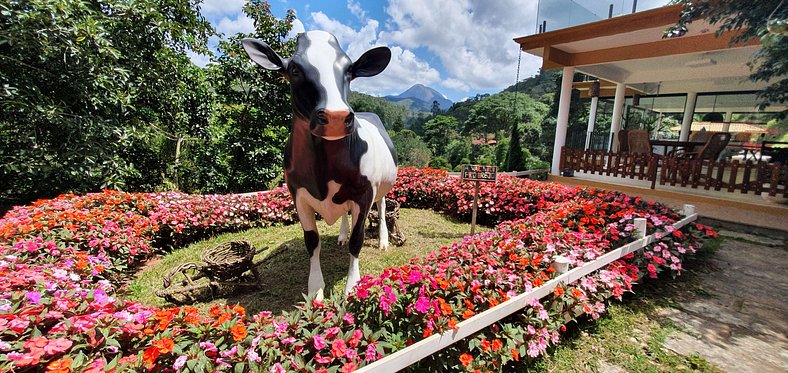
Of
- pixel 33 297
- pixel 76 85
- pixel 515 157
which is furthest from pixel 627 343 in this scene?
pixel 515 157

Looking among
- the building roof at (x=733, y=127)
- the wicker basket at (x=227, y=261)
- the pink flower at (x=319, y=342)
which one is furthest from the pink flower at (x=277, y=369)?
the building roof at (x=733, y=127)

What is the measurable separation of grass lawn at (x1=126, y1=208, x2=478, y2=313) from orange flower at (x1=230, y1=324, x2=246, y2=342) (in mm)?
948

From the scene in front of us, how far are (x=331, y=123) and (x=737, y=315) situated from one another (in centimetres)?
365

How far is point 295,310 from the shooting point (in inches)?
98.4

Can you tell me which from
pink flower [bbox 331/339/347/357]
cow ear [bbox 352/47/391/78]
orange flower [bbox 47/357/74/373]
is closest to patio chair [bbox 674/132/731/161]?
cow ear [bbox 352/47/391/78]

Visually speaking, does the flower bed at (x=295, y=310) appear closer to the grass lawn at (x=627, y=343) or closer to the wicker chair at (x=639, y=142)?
the grass lawn at (x=627, y=343)

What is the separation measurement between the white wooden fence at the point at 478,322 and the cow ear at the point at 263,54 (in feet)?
6.06

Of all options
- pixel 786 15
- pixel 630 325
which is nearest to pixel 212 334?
pixel 630 325

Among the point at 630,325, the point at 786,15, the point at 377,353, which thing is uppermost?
the point at 786,15

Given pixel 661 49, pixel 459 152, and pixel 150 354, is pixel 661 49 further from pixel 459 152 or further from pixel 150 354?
pixel 459 152

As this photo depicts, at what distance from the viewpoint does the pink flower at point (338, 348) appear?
4.82ft

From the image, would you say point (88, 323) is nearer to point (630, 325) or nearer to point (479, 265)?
point (479, 265)

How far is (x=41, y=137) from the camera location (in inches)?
175

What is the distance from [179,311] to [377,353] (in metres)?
1.03
